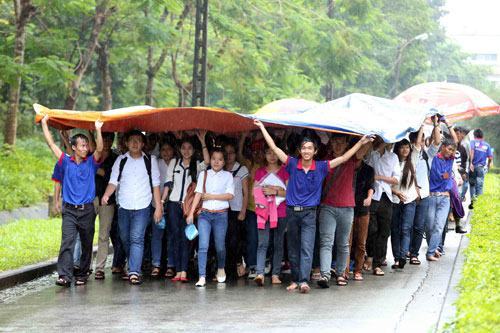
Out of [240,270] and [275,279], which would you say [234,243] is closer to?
[240,270]

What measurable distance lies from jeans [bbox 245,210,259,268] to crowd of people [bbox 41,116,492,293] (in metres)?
0.01

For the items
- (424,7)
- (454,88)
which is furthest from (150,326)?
(424,7)

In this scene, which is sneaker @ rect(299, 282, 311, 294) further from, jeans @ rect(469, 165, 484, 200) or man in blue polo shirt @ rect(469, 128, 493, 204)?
jeans @ rect(469, 165, 484, 200)

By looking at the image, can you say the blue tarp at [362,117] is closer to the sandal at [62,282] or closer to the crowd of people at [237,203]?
the crowd of people at [237,203]

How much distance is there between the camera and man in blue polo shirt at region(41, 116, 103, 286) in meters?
12.0

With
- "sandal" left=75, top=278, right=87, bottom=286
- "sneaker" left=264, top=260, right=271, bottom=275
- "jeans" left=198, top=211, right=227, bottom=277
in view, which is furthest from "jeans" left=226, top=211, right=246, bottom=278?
"sandal" left=75, top=278, right=87, bottom=286

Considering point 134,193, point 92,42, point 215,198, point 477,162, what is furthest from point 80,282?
point 92,42

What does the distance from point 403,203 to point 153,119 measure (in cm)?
373

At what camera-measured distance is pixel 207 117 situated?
1269cm

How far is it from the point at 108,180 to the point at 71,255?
1184 mm

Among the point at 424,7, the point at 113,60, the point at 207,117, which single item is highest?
the point at 424,7

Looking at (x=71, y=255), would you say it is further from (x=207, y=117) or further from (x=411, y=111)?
(x=411, y=111)

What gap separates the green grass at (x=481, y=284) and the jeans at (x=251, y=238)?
2742mm

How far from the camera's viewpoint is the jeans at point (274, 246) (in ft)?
41.1
